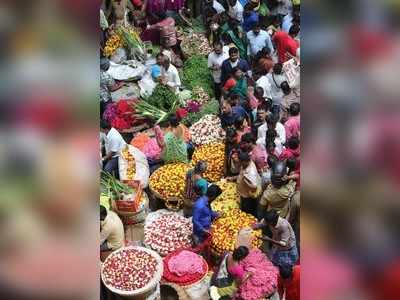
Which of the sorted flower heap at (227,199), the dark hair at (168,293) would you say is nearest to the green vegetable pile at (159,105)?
the sorted flower heap at (227,199)

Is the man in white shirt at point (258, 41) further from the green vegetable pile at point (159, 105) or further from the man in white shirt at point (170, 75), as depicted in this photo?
the green vegetable pile at point (159, 105)

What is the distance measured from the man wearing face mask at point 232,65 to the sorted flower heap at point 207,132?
3.82 ft

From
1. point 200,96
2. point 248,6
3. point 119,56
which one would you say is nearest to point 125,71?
point 119,56

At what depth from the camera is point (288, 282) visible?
596cm

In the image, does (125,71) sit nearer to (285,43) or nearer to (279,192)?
(285,43)

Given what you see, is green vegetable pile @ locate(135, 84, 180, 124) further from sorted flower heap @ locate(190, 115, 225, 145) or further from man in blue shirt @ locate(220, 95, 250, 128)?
man in blue shirt @ locate(220, 95, 250, 128)

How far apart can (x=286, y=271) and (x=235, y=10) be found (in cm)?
661

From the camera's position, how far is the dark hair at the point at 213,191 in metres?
7.34

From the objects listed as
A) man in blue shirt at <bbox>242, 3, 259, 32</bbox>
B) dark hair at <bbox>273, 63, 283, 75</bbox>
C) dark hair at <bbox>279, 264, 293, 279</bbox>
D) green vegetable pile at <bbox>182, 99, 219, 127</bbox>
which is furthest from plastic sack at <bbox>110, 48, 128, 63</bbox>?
dark hair at <bbox>279, 264, 293, 279</bbox>

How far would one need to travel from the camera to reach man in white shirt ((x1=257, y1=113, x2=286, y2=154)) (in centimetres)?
782
